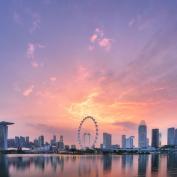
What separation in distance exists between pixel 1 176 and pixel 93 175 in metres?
22.0

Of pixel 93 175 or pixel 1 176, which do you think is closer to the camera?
A: pixel 1 176

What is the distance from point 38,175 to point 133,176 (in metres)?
22.7

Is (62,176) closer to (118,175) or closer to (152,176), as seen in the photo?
(118,175)

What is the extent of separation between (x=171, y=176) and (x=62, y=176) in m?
26.1

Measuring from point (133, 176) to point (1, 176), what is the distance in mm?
30809

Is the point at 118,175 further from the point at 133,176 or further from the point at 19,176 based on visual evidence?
the point at 19,176

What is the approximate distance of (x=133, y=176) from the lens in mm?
84438

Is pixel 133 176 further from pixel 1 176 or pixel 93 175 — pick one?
pixel 1 176

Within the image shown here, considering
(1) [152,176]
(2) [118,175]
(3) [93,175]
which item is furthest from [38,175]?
(1) [152,176]

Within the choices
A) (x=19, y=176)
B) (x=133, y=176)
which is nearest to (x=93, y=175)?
(x=133, y=176)

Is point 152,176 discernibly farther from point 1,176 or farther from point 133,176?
point 1,176

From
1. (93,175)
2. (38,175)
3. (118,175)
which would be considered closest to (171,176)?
(118,175)

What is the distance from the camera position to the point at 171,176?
3356 inches

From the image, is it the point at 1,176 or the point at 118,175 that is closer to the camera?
the point at 1,176
